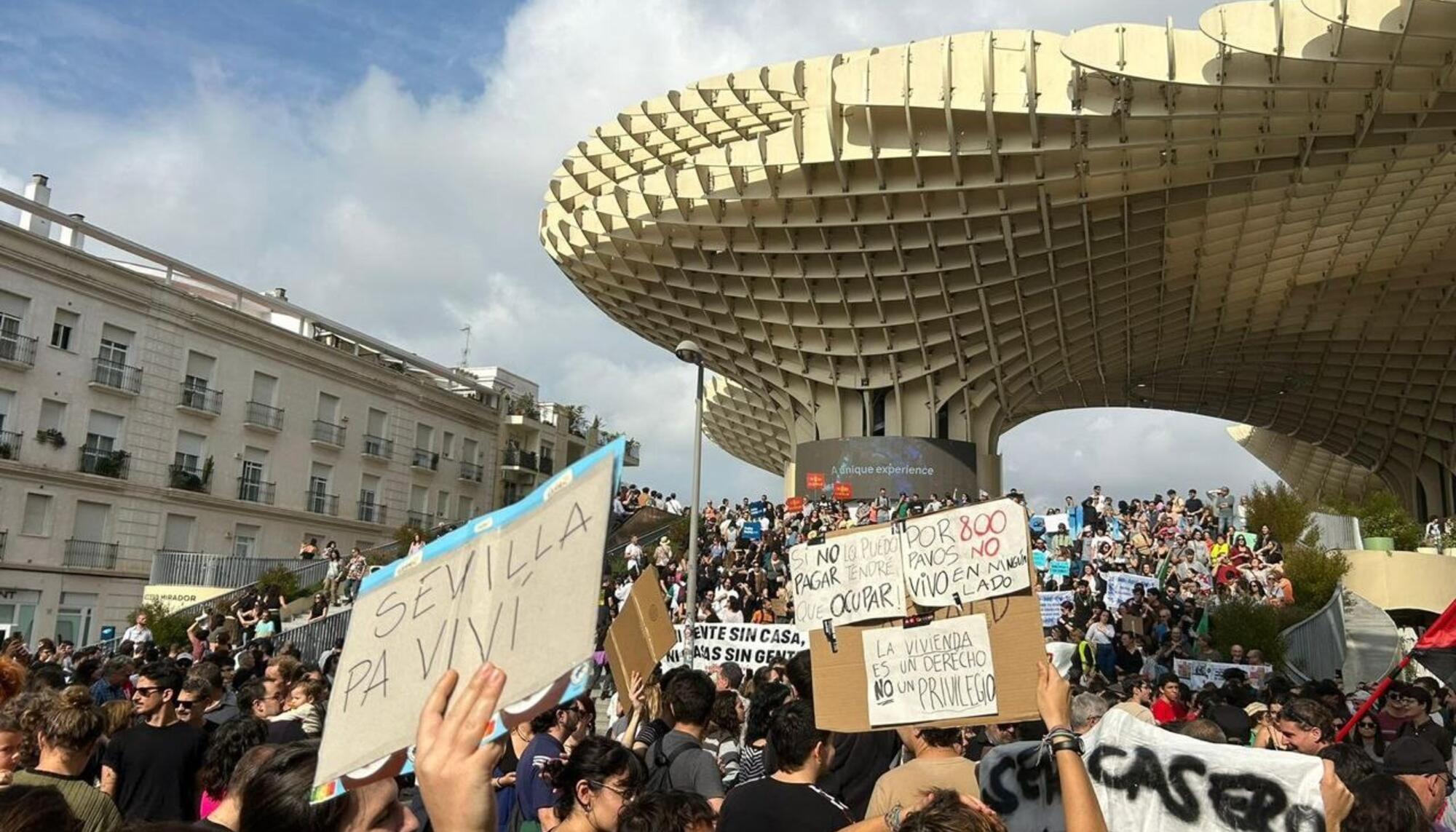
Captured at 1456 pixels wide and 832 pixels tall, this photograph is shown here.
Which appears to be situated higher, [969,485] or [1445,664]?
[969,485]

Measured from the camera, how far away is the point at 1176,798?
3.29 metres

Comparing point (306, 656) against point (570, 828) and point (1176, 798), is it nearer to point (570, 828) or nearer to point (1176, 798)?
point (570, 828)

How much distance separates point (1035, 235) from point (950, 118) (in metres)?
6.79

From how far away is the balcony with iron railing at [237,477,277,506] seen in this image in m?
37.3

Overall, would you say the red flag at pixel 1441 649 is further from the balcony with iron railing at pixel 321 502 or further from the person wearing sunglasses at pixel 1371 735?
the balcony with iron railing at pixel 321 502

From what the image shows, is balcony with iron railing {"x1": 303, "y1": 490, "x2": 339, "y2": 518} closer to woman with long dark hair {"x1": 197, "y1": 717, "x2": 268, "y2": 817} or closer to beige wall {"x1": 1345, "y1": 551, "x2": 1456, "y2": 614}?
beige wall {"x1": 1345, "y1": 551, "x2": 1456, "y2": 614}

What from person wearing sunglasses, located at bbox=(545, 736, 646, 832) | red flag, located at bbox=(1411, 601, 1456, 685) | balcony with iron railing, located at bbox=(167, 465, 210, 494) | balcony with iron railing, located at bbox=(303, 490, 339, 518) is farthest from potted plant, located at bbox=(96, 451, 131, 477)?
red flag, located at bbox=(1411, 601, 1456, 685)

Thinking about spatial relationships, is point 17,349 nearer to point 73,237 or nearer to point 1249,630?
point 73,237

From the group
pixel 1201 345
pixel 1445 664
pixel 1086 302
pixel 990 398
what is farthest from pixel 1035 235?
pixel 1445 664

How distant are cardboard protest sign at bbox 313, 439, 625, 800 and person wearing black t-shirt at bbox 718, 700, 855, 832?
64.5 inches

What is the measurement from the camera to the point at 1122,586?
19156 millimetres

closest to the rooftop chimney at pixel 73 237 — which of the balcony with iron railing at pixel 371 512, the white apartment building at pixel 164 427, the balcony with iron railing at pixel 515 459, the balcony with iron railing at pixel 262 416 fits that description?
the white apartment building at pixel 164 427

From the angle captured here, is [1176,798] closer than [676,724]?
Yes

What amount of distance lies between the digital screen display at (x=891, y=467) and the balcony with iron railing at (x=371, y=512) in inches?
699
